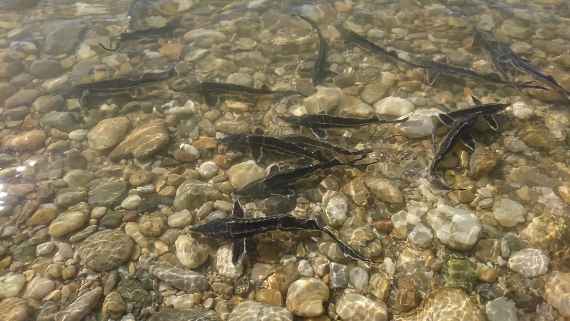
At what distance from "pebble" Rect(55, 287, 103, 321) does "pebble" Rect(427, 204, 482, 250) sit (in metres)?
4.40

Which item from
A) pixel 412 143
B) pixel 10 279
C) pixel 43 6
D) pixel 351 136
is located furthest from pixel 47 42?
pixel 412 143

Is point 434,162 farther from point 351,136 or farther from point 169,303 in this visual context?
point 169,303

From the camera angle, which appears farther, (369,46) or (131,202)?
(369,46)

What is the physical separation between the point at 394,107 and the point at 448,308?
3.73 metres

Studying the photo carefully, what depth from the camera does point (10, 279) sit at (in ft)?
17.1

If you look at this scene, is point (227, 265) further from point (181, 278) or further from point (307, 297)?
point (307, 297)

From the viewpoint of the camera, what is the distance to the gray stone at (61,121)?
7.61 metres

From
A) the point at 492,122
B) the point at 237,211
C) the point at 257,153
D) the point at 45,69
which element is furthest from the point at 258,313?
the point at 45,69

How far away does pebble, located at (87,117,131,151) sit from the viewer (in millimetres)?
7078

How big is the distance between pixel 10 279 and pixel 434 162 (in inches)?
239

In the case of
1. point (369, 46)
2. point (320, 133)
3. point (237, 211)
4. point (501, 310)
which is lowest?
point (501, 310)

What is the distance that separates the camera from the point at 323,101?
7535 millimetres

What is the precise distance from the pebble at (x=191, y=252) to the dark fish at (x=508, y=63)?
6.87 meters

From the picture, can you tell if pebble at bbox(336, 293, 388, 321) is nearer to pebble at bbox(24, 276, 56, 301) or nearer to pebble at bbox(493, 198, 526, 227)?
pebble at bbox(493, 198, 526, 227)
